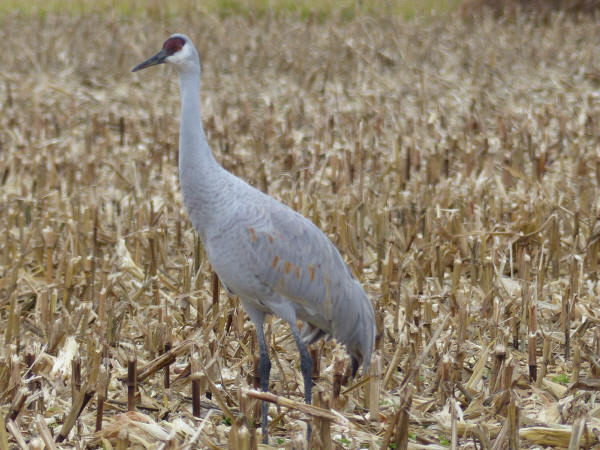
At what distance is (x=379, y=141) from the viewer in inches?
297

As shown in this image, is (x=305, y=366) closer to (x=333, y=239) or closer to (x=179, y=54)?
(x=179, y=54)

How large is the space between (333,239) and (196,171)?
5.64 ft

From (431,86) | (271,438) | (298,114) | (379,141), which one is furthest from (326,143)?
(271,438)

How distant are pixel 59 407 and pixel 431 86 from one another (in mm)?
6729

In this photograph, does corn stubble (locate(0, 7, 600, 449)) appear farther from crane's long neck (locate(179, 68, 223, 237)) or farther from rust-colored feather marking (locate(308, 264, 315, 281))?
crane's long neck (locate(179, 68, 223, 237))

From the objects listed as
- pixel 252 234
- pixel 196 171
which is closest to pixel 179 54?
pixel 196 171

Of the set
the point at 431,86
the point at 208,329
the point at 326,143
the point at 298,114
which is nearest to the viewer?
the point at 208,329

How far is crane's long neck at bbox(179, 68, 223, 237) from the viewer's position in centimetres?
340

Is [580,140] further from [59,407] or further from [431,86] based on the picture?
[59,407]

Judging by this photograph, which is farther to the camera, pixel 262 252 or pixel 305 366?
pixel 305 366

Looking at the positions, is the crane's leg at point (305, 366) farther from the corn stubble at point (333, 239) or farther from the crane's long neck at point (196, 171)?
the crane's long neck at point (196, 171)

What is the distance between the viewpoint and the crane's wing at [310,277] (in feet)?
11.3

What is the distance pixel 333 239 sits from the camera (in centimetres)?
502

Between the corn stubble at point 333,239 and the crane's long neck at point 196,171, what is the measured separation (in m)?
0.53
